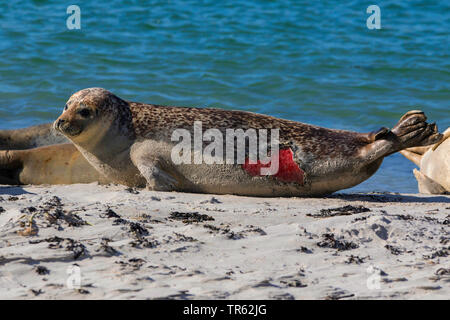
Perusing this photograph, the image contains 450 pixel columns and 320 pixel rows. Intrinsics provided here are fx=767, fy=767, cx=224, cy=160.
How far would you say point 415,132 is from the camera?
5.69 m

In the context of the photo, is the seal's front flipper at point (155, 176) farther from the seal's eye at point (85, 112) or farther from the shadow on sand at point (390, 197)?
the shadow on sand at point (390, 197)

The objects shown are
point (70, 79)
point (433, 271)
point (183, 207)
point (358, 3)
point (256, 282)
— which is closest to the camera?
point (256, 282)

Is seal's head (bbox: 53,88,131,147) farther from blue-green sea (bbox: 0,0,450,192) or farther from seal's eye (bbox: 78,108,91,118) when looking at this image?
blue-green sea (bbox: 0,0,450,192)

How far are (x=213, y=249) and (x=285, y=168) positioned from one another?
192 cm

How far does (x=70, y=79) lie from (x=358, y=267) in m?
9.32

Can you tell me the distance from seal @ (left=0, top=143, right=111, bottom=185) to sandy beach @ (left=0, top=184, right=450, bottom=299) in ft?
3.36

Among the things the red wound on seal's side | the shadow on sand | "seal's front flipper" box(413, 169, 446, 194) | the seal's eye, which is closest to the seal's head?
the seal's eye

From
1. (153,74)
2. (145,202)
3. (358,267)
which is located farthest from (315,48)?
(358,267)

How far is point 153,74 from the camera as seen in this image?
1286 centimetres

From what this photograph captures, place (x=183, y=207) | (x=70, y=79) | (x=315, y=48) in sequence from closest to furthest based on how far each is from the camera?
1. (x=183, y=207)
2. (x=70, y=79)
3. (x=315, y=48)

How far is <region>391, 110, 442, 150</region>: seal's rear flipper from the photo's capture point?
5695mm

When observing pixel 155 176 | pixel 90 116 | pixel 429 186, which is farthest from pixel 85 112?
pixel 429 186

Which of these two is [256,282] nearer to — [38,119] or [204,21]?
[38,119]

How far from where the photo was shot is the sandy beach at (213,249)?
3.47 metres
